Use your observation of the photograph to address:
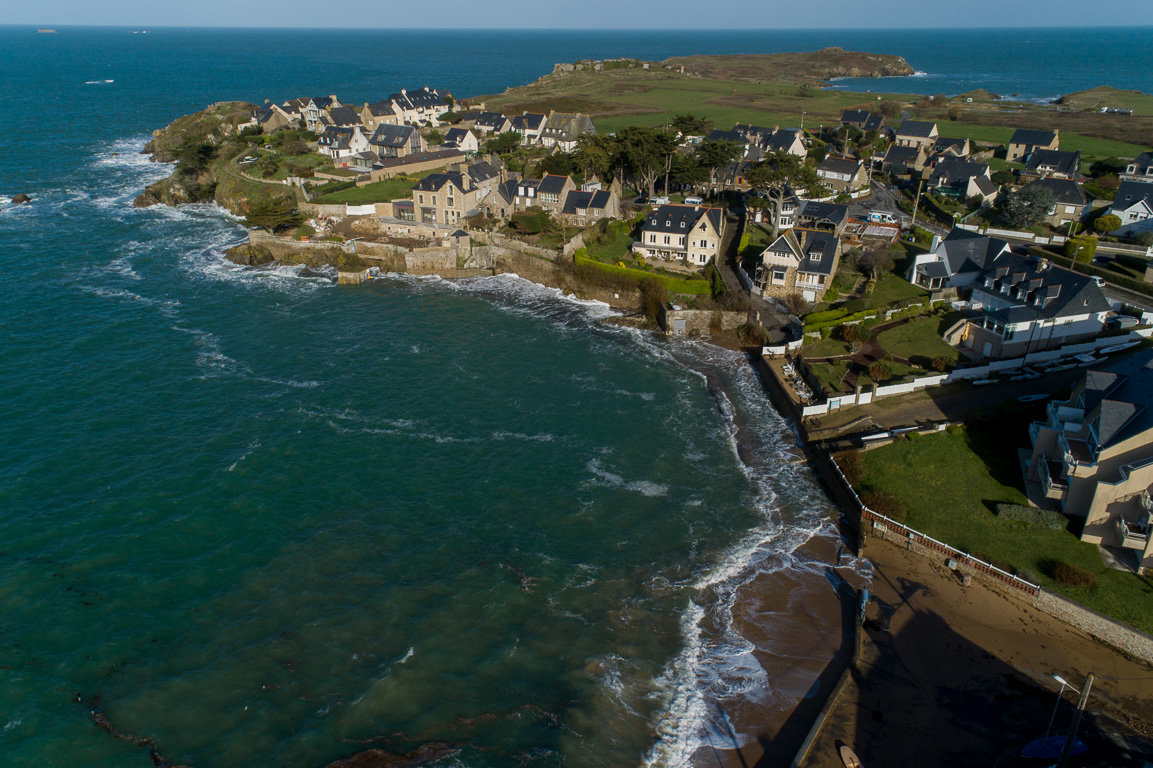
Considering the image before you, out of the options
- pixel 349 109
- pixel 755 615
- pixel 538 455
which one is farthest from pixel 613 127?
pixel 755 615

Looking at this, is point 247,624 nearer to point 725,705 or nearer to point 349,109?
point 725,705

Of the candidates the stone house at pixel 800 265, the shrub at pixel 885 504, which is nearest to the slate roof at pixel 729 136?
the stone house at pixel 800 265

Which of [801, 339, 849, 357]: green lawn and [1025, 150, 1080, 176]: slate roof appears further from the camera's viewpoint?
[1025, 150, 1080, 176]: slate roof

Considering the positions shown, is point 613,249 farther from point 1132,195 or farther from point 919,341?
point 1132,195

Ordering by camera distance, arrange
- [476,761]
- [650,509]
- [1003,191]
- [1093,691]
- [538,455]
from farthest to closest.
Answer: [1003,191]
[538,455]
[650,509]
[1093,691]
[476,761]

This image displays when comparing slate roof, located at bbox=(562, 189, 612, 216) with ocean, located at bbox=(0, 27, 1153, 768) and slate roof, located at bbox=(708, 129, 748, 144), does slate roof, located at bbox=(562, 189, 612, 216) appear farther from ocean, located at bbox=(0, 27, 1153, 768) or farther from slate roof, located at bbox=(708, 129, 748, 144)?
slate roof, located at bbox=(708, 129, 748, 144)

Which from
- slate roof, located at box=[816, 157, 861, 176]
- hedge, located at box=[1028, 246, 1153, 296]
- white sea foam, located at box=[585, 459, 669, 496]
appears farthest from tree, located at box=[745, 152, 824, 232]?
white sea foam, located at box=[585, 459, 669, 496]

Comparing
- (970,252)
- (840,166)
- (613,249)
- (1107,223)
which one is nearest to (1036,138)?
A: (840,166)
